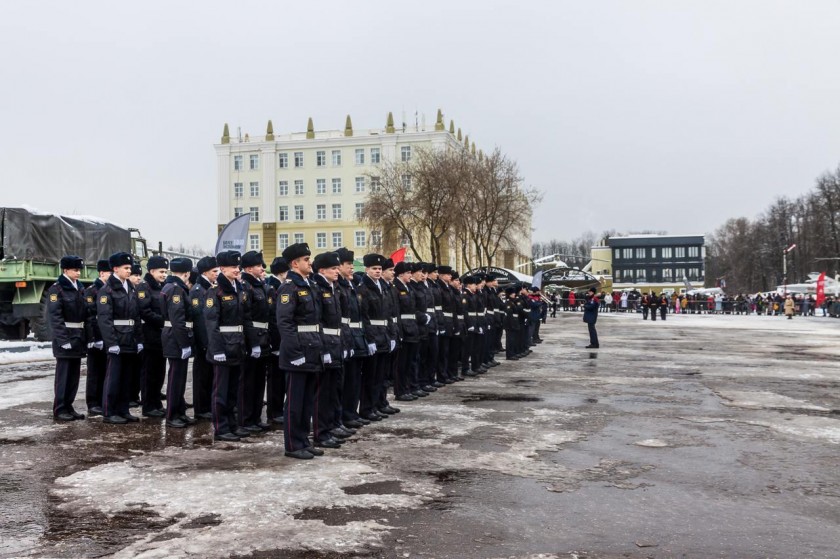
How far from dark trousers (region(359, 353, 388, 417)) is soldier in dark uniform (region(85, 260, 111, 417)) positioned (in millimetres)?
3631

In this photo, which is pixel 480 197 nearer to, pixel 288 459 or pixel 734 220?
pixel 288 459

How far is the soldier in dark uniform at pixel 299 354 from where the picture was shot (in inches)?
311

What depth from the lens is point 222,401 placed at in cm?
881

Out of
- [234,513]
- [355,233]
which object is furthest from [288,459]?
[355,233]

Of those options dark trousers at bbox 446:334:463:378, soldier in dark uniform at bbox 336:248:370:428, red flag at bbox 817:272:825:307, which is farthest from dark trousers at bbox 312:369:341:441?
red flag at bbox 817:272:825:307

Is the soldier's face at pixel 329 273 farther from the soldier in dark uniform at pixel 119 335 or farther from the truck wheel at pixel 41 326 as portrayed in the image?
the truck wheel at pixel 41 326

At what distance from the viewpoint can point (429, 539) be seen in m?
5.24

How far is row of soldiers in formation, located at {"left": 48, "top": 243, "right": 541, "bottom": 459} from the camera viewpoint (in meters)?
8.19

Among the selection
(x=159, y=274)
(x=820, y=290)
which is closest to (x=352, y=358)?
(x=159, y=274)

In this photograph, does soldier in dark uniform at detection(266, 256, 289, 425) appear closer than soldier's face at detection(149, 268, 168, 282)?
Yes

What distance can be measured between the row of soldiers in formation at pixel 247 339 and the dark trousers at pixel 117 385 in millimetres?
17

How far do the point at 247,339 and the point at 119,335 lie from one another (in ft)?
6.66

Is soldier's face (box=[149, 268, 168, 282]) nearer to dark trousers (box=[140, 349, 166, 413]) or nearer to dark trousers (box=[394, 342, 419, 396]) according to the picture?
dark trousers (box=[140, 349, 166, 413])

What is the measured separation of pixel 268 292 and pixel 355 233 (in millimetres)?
74502
